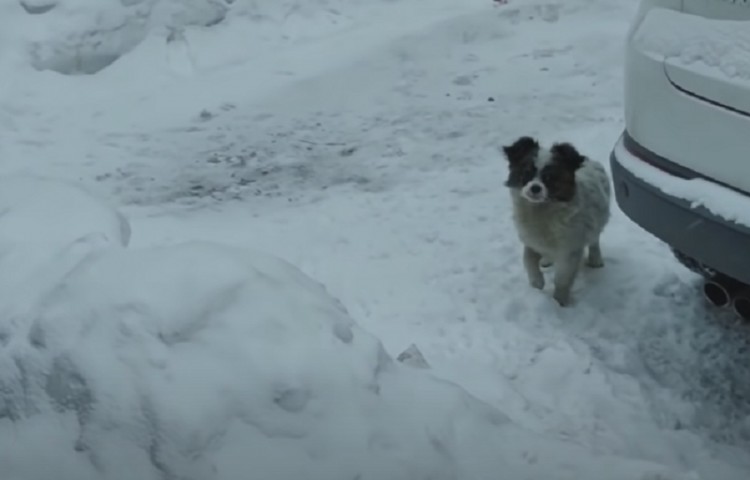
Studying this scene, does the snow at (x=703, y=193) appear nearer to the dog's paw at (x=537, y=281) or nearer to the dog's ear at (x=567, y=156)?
the dog's ear at (x=567, y=156)

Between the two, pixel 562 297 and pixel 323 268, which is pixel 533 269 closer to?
pixel 562 297

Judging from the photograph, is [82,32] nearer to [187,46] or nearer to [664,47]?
[187,46]

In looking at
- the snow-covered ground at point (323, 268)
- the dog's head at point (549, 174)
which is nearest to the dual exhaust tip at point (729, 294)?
the snow-covered ground at point (323, 268)

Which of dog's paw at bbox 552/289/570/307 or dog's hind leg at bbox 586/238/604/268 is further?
dog's hind leg at bbox 586/238/604/268

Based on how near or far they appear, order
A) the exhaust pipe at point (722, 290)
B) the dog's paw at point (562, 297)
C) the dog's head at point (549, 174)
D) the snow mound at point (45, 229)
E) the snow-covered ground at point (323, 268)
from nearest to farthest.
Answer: the snow-covered ground at point (323, 268), the snow mound at point (45, 229), the exhaust pipe at point (722, 290), the dog's head at point (549, 174), the dog's paw at point (562, 297)

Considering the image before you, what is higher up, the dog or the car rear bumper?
the car rear bumper

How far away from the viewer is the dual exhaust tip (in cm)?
469

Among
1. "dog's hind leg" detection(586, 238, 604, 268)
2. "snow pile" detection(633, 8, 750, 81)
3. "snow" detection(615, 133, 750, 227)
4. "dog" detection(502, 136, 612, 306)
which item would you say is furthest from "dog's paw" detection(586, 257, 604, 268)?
"snow pile" detection(633, 8, 750, 81)

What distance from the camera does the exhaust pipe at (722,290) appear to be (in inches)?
184

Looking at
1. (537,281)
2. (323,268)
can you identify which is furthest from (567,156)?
(323,268)

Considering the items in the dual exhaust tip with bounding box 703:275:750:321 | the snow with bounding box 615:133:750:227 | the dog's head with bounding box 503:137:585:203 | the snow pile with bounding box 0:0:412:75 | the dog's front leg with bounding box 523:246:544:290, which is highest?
the snow with bounding box 615:133:750:227

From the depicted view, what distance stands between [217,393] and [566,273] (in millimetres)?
2325

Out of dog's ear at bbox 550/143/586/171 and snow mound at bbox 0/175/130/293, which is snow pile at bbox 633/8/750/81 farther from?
snow mound at bbox 0/175/130/293

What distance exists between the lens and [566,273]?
17.0 ft
